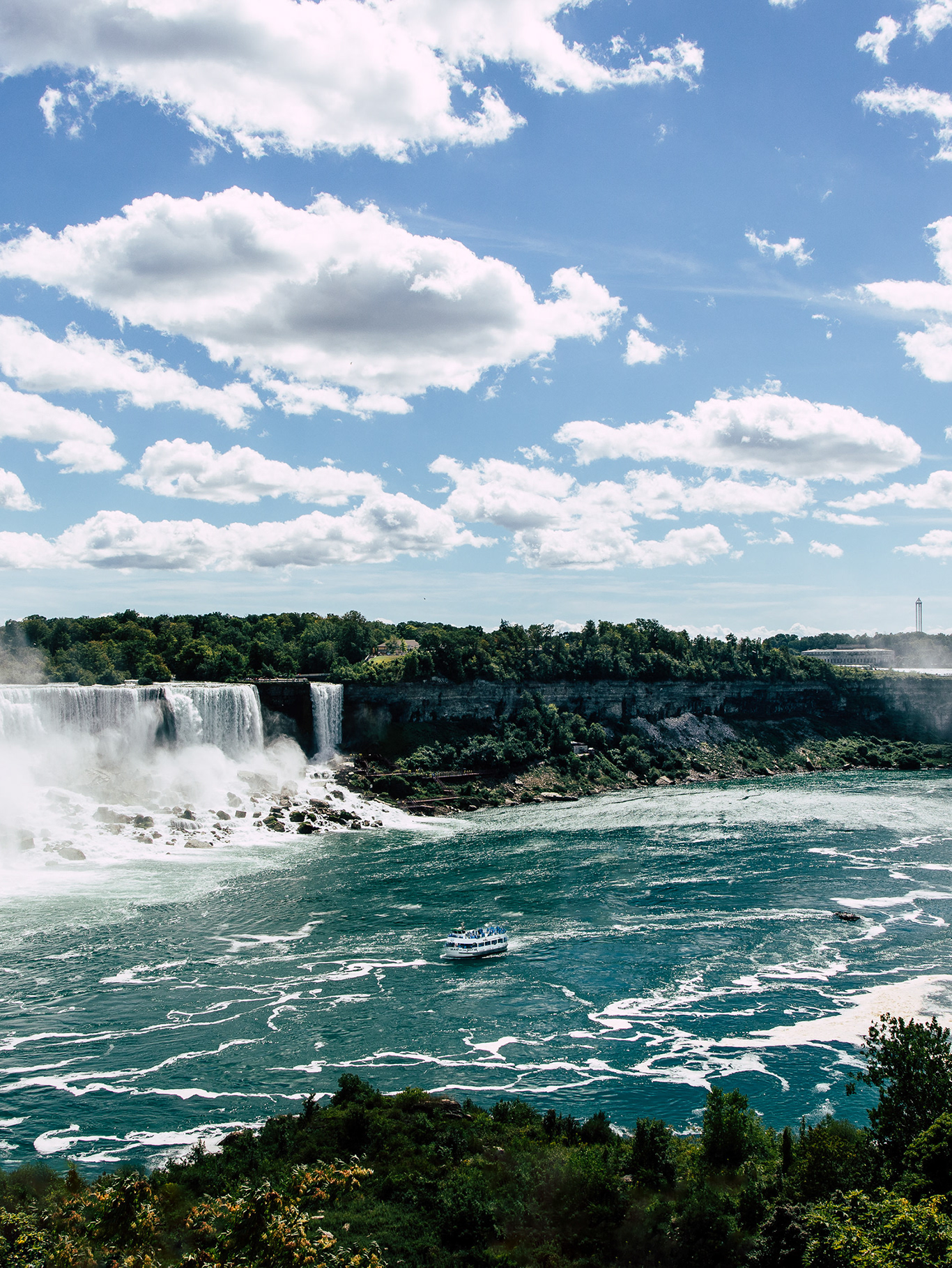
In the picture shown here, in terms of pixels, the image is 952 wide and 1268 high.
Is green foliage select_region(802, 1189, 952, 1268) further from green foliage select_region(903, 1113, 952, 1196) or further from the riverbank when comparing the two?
the riverbank

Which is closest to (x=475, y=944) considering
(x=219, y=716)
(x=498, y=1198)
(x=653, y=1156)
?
(x=653, y=1156)

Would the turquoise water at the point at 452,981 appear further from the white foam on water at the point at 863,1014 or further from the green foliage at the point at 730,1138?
the green foliage at the point at 730,1138

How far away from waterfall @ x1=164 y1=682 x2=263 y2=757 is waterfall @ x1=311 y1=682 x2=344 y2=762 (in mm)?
7767

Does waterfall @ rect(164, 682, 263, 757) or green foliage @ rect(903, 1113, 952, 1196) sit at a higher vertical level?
waterfall @ rect(164, 682, 263, 757)

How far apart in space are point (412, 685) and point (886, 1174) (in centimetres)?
9613

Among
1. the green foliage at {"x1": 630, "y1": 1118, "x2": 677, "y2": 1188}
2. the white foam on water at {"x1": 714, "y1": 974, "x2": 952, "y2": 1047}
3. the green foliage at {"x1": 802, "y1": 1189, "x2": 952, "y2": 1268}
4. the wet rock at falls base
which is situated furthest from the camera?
the wet rock at falls base

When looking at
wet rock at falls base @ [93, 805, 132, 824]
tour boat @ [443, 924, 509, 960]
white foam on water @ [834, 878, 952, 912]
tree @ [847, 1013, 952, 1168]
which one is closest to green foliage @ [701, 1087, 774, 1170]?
tree @ [847, 1013, 952, 1168]

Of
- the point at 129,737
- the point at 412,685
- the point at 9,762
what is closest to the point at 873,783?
the point at 412,685

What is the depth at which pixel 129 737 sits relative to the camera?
Answer: 9062 cm

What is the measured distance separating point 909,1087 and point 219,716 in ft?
270

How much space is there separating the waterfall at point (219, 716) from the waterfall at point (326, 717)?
306 inches

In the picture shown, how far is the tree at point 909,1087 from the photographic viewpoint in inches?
1053

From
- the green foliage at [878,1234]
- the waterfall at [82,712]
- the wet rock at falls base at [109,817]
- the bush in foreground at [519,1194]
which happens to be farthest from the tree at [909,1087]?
the waterfall at [82,712]

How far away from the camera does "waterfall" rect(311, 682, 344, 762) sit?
360 ft
